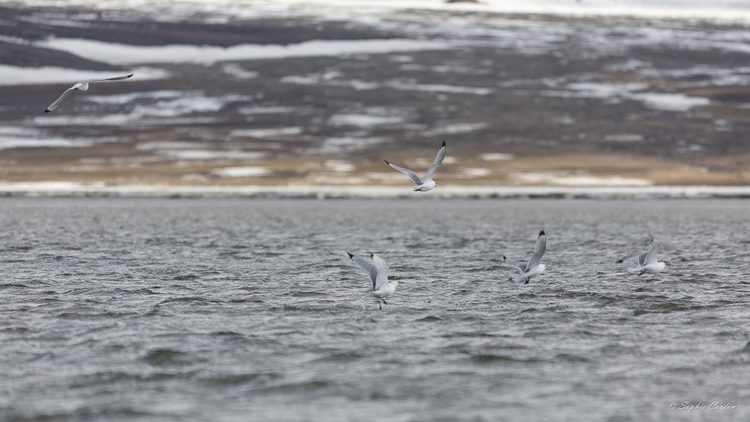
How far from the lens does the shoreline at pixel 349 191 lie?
133750 mm

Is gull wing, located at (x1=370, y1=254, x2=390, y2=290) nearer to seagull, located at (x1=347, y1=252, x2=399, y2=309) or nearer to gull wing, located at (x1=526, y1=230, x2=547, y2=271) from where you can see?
seagull, located at (x1=347, y1=252, x2=399, y2=309)

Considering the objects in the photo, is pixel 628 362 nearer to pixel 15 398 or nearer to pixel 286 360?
pixel 286 360

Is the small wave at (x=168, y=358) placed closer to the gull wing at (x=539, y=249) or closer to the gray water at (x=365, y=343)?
the gray water at (x=365, y=343)

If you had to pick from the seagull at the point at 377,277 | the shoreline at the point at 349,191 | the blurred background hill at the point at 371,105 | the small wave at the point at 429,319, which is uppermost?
the seagull at the point at 377,277

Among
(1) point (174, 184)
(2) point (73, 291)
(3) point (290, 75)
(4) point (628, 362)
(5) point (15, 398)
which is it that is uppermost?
(5) point (15, 398)

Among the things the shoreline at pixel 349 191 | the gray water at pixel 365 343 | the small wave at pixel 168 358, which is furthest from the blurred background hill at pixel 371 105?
the small wave at pixel 168 358

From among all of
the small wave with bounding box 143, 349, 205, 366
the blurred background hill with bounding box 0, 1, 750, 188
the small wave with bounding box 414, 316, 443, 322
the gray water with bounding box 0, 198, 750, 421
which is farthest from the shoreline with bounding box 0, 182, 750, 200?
the small wave with bounding box 143, 349, 205, 366

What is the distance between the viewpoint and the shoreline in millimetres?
133750

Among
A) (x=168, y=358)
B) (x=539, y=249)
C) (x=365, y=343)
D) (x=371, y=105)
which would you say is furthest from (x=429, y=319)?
(x=371, y=105)

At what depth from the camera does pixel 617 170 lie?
139000mm

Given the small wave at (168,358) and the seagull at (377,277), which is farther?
the seagull at (377,277)

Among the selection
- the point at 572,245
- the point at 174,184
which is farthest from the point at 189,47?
the point at 572,245

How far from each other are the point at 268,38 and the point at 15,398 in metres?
189

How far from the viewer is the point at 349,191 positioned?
140 meters
